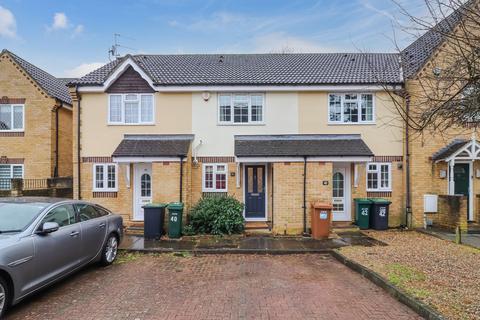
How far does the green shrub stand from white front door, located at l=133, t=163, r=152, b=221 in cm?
242

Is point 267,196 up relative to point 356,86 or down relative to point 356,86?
down

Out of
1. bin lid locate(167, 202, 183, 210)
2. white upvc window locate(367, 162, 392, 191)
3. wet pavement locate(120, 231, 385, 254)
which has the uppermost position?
white upvc window locate(367, 162, 392, 191)

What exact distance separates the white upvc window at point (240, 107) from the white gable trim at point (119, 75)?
9.34 feet

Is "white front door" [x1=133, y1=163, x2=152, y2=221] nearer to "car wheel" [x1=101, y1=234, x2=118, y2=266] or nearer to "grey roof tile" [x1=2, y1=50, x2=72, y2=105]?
"car wheel" [x1=101, y1=234, x2=118, y2=266]

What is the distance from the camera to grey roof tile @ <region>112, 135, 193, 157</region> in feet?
36.2

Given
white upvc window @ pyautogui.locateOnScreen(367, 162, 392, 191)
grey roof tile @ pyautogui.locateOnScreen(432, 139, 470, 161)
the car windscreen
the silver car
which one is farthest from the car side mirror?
grey roof tile @ pyautogui.locateOnScreen(432, 139, 470, 161)

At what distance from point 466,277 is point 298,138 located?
715 cm

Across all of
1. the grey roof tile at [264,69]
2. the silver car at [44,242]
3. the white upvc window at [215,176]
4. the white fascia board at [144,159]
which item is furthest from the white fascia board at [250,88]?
the silver car at [44,242]

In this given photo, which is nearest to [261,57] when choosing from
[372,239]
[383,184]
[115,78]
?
[115,78]

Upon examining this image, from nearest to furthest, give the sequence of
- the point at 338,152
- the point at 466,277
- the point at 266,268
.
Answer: the point at 466,277, the point at 266,268, the point at 338,152

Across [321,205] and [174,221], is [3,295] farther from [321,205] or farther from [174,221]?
[321,205]

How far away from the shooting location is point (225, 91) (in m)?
12.2

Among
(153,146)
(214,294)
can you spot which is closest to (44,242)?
(214,294)

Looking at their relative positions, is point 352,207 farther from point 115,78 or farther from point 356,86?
point 115,78
